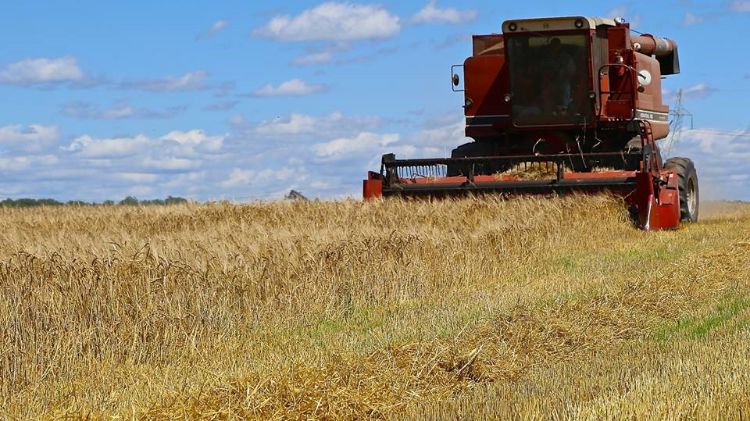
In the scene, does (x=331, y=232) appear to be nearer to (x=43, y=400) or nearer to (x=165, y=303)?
(x=165, y=303)

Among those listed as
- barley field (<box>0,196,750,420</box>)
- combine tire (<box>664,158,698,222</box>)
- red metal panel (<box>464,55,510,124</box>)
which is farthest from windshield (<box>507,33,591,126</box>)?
barley field (<box>0,196,750,420</box>)

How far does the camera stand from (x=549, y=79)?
17922 mm

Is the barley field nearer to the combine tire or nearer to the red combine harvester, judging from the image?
the red combine harvester

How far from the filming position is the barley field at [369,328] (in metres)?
5.50

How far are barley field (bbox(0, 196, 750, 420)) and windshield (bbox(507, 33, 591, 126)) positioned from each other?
5160 millimetres

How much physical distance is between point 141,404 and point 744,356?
318 centimetres

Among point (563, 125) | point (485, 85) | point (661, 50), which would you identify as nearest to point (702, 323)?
point (563, 125)

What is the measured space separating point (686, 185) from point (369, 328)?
11220mm

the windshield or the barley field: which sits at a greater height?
the windshield

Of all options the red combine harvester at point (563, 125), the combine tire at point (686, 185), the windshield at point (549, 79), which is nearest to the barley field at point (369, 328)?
the red combine harvester at point (563, 125)

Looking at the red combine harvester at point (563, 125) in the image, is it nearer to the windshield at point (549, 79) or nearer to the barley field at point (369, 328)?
the windshield at point (549, 79)

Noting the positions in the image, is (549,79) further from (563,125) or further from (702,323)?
(702,323)

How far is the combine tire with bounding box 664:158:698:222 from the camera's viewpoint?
1812cm

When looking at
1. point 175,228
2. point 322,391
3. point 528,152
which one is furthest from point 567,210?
point 322,391
